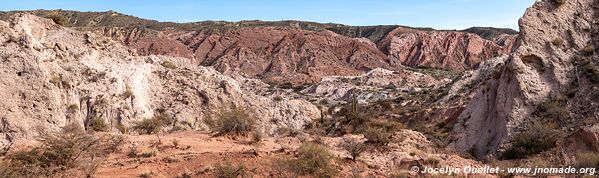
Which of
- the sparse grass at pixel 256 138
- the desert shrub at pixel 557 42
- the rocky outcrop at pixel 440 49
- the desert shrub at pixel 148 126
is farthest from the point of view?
the rocky outcrop at pixel 440 49

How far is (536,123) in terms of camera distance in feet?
63.8

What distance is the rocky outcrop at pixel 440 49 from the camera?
123 m

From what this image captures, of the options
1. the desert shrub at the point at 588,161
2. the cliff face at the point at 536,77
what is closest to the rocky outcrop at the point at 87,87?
the cliff face at the point at 536,77

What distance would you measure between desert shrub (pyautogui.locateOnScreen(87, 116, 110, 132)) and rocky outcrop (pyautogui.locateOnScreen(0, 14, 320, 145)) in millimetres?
217

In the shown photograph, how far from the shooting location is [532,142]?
18219 mm

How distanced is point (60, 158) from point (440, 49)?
12090 centimetres

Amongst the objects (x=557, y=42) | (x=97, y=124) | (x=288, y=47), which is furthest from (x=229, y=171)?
(x=288, y=47)

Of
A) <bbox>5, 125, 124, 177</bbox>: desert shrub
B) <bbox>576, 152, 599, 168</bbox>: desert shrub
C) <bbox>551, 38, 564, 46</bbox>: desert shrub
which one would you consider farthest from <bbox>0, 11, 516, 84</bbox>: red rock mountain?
<bbox>576, 152, 599, 168</bbox>: desert shrub

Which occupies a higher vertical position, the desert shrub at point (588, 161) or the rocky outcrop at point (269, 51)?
the desert shrub at point (588, 161)

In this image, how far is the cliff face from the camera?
68.2ft

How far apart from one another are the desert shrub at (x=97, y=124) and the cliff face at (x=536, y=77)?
15.8m

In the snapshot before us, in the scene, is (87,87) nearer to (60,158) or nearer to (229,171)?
(60,158)

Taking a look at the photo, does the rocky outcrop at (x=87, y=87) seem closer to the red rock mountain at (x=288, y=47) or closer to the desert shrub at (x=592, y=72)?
the desert shrub at (x=592, y=72)

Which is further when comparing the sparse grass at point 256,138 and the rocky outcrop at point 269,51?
the rocky outcrop at point 269,51
